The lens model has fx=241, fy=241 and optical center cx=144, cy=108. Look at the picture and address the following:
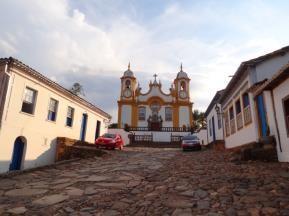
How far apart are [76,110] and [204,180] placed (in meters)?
14.8

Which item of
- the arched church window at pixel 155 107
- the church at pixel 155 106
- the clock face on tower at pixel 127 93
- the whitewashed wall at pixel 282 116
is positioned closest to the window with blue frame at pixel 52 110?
the whitewashed wall at pixel 282 116

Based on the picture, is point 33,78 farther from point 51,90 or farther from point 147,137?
point 147,137

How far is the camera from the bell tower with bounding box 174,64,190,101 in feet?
128

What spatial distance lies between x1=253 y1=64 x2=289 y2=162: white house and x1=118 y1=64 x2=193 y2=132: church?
25.6 metres

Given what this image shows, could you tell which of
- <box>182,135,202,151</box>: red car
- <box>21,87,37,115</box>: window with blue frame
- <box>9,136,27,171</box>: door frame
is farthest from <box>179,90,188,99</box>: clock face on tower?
<box>9,136,27,171</box>: door frame

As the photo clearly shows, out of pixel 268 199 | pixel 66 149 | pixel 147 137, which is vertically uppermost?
pixel 147 137

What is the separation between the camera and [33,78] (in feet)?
47.7

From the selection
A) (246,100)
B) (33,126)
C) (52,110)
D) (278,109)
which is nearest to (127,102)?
(52,110)

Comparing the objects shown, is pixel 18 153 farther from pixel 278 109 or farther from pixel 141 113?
pixel 141 113

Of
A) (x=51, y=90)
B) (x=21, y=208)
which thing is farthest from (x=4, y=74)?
(x=21, y=208)

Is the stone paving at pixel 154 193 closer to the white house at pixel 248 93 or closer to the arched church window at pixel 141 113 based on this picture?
the white house at pixel 248 93

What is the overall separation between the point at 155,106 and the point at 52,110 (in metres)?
23.5

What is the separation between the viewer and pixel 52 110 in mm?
16734

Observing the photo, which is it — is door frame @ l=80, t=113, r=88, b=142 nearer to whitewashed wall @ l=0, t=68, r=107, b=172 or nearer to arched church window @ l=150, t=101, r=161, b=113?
whitewashed wall @ l=0, t=68, r=107, b=172
